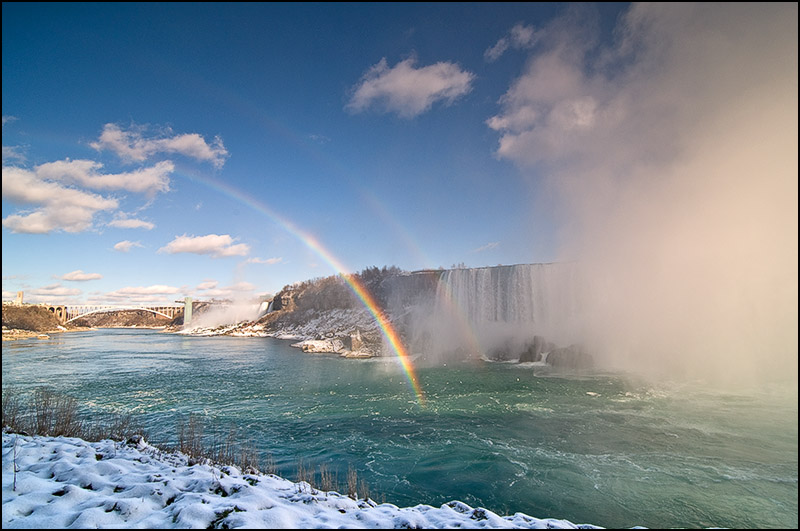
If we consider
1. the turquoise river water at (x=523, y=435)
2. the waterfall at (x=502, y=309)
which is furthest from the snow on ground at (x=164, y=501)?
the waterfall at (x=502, y=309)

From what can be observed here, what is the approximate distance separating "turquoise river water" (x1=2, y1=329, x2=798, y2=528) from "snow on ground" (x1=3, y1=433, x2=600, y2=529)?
109 inches

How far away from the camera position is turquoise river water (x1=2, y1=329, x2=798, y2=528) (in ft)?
22.0

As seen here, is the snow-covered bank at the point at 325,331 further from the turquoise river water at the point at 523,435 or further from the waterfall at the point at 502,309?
the turquoise river water at the point at 523,435

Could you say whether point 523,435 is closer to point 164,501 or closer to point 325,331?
point 164,501

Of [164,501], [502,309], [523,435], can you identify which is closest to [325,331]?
[502,309]

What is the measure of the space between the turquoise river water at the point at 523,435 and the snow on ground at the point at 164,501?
278cm

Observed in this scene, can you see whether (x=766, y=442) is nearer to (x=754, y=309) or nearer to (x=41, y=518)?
(x=754, y=309)

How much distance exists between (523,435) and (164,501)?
927 centimetres

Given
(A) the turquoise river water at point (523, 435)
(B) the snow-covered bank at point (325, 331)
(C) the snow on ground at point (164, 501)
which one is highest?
(C) the snow on ground at point (164, 501)

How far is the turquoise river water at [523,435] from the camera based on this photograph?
671 cm

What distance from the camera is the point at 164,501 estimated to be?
380 centimetres

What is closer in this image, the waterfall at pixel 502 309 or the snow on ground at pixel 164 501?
the snow on ground at pixel 164 501

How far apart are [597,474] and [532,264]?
917 inches

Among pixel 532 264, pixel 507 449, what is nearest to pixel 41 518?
pixel 507 449
